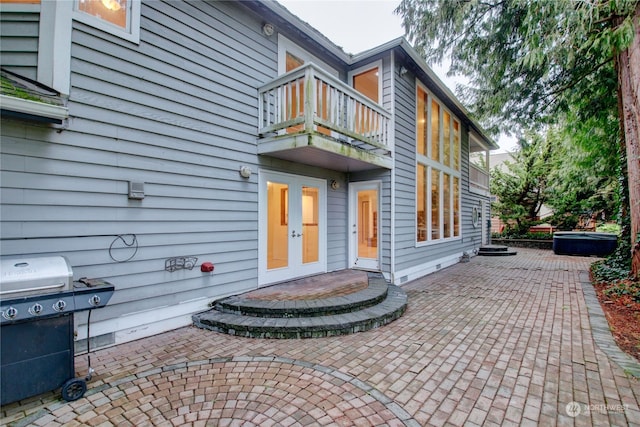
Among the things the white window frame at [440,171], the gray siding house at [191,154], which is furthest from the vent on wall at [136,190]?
the white window frame at [440,171]

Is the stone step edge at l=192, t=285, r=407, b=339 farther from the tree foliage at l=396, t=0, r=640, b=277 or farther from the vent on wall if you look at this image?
the tree foliage at l=396, t=0, r=640, b=277

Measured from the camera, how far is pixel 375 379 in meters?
2.65

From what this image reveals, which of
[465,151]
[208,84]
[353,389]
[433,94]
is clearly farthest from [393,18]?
[353,389]

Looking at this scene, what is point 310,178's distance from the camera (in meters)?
5.88

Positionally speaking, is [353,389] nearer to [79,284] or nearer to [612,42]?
[79,284]

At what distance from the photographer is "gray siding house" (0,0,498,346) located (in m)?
2.96

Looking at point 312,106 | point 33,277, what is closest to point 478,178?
point 312,106

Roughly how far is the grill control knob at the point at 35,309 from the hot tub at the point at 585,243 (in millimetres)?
15253

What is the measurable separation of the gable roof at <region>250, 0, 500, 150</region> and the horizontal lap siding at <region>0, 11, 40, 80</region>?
2966mm

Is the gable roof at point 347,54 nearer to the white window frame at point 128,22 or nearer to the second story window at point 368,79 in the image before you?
the second story window at point 368,79

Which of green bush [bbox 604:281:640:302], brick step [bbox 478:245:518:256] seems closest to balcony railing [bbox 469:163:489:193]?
brick step [bbox 478:245:518:256]

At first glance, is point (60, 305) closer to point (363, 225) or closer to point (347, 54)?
point (363, 225)

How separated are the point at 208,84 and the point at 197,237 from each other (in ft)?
7.47

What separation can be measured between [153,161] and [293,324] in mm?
2754
